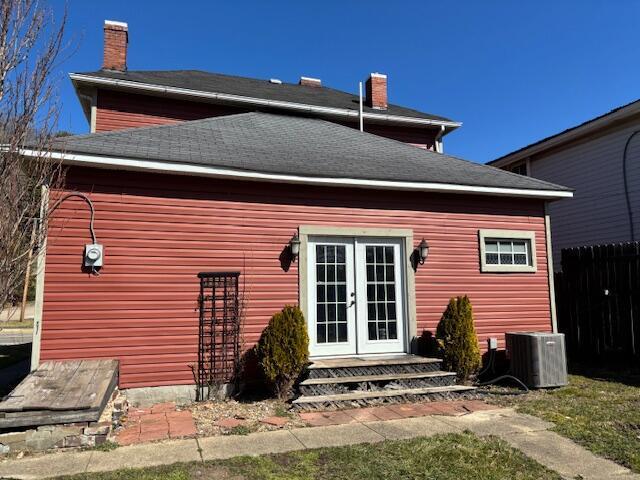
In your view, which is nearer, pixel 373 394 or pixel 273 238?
pixel 373 394

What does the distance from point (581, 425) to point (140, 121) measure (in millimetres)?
9826

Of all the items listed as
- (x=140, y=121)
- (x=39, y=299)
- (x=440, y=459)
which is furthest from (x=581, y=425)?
(x=140, y=121)

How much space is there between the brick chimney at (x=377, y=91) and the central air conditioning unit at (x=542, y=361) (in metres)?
7.80

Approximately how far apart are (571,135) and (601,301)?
6034 mm

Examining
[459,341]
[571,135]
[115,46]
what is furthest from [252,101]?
[571,135]

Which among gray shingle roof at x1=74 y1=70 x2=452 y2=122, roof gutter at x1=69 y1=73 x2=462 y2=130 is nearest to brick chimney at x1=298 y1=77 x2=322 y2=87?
gray shingle roof at x1=74 y1=70 x2=452 y2=122

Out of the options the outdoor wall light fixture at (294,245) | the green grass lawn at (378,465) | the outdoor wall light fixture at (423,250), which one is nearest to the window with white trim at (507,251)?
the outdoor wall light fixture at (423,250)

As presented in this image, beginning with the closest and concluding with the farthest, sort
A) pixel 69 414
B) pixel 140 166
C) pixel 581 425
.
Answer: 1. pixel 69 414
2. pixel 581 425
3. pixel 140 166

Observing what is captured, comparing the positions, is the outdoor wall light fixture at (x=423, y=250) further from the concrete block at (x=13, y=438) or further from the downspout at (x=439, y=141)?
the concrete block at (x=13, y=438)

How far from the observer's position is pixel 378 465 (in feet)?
13.1

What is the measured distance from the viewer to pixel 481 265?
317 inches

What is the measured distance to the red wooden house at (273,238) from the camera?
616 centimetres

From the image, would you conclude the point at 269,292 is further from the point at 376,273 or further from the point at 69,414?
the point at 69,414

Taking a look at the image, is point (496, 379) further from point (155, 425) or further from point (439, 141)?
point (439, 141)
